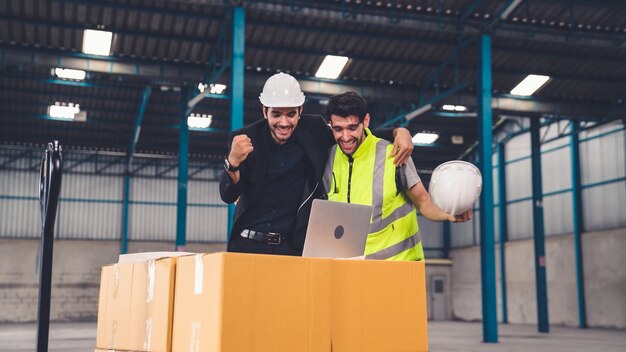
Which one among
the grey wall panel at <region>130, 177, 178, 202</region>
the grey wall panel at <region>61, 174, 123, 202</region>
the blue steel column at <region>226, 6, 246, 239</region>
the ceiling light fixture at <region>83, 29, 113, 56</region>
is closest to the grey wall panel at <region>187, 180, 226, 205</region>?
the grey wall panel at <region>130, 177, 178, 202</region>

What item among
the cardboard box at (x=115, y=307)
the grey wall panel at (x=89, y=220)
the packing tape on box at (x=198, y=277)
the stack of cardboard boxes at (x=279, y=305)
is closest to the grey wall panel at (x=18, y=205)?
the grey wall panel at (x=89, y=220)

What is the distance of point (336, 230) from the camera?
3311mm

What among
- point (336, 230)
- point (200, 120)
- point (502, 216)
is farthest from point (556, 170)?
point (336, 230)

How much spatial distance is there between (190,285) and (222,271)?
0.95 ft

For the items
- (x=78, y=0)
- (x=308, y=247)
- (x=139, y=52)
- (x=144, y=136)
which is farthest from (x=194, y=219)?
(x=308, y=247)

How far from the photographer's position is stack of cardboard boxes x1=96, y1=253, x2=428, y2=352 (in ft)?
8.99

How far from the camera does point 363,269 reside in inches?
120

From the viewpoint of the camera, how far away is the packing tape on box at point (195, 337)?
280cm

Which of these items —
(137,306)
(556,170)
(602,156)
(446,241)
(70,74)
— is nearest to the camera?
(137,306)

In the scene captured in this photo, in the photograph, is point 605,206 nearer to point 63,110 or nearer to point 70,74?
point 70,74

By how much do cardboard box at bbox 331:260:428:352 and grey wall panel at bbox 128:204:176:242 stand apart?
85.9 feet

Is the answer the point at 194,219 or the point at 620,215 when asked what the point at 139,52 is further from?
the point at 620,215

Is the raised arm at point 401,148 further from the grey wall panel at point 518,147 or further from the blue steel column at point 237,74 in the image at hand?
the grey wall panel at point 518,147

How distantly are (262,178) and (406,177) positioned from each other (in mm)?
805
